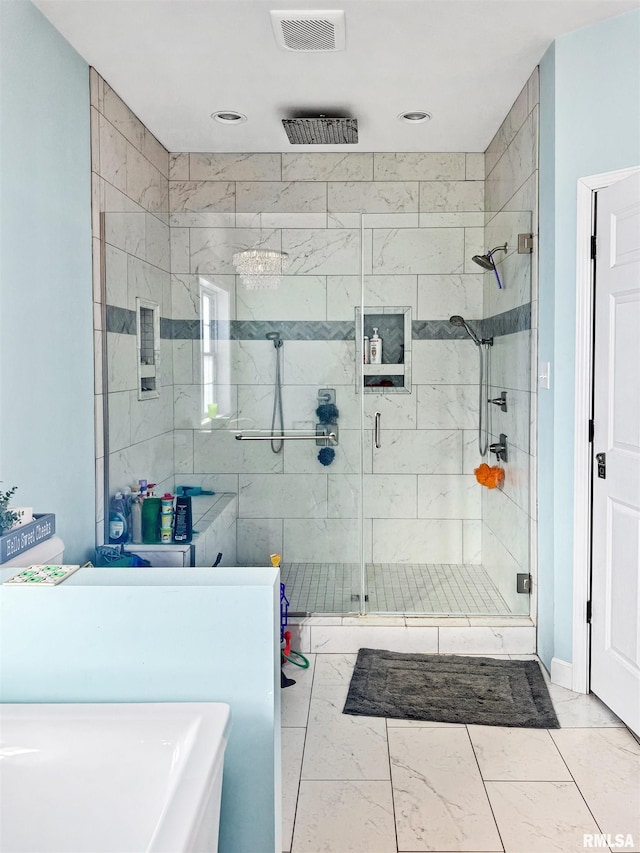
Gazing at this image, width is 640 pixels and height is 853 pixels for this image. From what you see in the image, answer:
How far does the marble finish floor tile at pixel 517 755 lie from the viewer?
228cm

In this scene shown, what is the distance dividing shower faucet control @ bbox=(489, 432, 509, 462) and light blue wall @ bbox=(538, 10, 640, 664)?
577mm

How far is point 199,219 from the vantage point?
11.2 ft

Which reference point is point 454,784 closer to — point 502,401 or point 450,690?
point 450,690

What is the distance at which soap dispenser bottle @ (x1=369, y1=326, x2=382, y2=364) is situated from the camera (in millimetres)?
3520

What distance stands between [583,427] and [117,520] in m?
2.11

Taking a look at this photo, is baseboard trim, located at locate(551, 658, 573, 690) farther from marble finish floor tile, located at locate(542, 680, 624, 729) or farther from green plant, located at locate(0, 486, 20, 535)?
green plant, located at locate(0, 486, 20, 535)

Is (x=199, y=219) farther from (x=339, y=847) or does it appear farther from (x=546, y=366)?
(x=339, y=847)

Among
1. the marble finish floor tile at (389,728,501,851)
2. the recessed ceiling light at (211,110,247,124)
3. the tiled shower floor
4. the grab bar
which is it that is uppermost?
the recessed ceiling light at (211,110,247,124)

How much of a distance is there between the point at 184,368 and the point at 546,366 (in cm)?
168

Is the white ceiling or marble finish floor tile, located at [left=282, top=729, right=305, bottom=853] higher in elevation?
the white ceiling

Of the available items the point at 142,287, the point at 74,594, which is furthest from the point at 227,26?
the point at 74,594

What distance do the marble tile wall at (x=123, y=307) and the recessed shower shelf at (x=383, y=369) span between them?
97 centimetres

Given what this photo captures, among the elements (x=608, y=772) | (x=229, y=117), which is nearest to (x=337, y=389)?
(x=229, y=117)

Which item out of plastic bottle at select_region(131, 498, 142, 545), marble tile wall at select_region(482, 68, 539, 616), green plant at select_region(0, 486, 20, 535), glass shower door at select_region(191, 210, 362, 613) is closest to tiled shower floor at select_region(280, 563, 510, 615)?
glass shower door at select_region(191, 210, 362, 613)
